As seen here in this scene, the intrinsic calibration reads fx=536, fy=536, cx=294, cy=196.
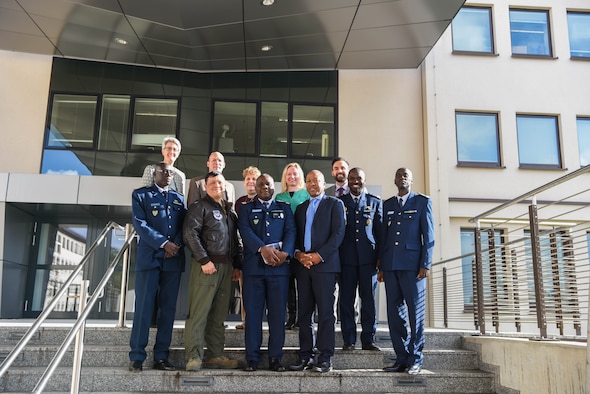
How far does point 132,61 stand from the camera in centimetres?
1088

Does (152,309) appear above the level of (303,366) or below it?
above

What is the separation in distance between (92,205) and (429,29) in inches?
275

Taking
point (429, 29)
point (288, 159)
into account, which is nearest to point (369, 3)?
point (429, 29)

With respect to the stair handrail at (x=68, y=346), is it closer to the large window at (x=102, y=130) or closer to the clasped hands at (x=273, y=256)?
the clasped hands at (x=273, y=256)

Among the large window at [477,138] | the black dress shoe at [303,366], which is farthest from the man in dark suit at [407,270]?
the large window at [477,138]

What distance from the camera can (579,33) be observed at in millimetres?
12648

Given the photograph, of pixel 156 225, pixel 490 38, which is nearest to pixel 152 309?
pixel 156 225

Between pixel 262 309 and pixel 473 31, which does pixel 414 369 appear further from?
pixel 473 31

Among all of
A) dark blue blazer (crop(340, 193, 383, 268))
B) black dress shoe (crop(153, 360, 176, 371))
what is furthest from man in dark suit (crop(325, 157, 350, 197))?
black dress shoe (crop(153, 360, 176, 371))

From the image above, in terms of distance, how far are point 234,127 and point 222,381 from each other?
24.0ft

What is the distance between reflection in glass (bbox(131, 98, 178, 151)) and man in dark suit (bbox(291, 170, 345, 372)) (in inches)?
265

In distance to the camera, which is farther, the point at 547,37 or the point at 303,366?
the point at 547,37

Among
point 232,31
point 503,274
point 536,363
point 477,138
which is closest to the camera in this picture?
point 536,363

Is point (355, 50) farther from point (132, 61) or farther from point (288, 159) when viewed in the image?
point (132, 61)
